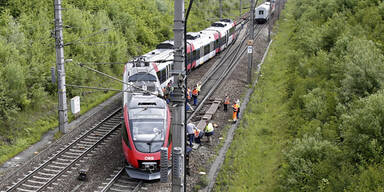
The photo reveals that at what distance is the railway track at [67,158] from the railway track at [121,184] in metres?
2.16

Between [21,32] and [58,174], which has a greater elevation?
[21,32]

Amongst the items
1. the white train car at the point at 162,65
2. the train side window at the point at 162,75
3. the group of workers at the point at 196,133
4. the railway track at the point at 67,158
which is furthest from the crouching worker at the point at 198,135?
the train side window at the point at 162,75

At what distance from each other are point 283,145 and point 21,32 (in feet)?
54.6

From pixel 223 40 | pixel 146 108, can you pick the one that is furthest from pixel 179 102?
pixel 223 40

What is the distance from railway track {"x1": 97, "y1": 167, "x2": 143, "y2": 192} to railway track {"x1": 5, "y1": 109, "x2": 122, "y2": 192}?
2.16 m

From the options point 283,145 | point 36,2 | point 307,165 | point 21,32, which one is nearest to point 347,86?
point 283,145

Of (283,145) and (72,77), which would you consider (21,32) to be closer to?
(72,77)

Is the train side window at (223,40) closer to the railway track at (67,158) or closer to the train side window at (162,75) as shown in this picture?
the train side window at (162,75)

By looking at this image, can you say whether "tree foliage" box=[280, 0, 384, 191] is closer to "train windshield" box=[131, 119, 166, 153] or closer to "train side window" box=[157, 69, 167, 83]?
"train windshield" box=[131, 119, 166, 153]

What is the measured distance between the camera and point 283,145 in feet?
56.7

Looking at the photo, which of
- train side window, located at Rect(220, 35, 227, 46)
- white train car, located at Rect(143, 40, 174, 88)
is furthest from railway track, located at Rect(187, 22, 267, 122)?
white train car, located at Rect(143, 40, 174, 88)

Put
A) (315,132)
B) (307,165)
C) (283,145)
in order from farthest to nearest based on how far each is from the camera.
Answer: (283,145) → (315,132) → (307,165)

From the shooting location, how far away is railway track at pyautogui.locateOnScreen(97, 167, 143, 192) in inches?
570

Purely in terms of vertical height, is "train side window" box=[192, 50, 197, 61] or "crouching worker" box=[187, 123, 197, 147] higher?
"train side window" box=[192, 50, 197, 61]
